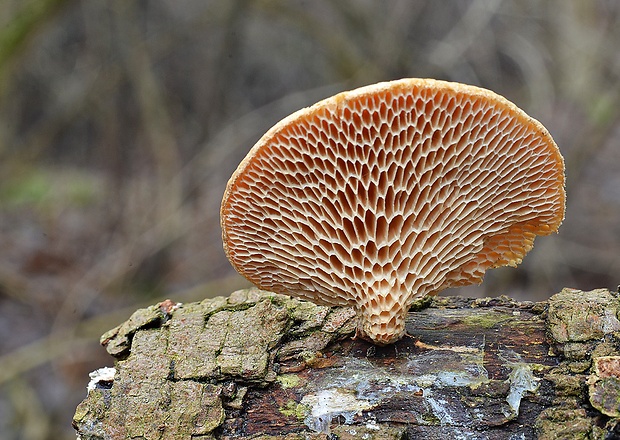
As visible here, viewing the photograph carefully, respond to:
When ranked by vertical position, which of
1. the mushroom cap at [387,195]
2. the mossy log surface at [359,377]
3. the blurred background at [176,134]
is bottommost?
the mossy log surface at [359,377]

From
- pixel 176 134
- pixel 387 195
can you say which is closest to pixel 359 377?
pixel 387 195

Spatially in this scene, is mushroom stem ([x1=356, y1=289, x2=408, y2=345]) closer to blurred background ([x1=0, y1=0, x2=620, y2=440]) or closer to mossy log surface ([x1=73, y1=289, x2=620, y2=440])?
mossy log surface ([x1=73, y1=289, x2=620, y2=440])

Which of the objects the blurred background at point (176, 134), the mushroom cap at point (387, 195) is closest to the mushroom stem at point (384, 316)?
the mushroom cap at point (387, 195)

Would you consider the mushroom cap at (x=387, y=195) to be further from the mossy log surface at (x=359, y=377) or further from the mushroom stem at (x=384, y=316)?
the mossy log surface at (x=359, y=377)

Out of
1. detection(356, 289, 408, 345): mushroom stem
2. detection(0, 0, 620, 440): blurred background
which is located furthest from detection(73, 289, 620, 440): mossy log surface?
detection(0, 0, 620, 440): blurred background

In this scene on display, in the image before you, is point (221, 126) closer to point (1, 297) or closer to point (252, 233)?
point (1, 297)

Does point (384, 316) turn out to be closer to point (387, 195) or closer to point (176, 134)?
point (387, 195)

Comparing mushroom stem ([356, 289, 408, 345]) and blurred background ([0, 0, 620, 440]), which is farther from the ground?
blurred background ([0, 0, 620, 440])
